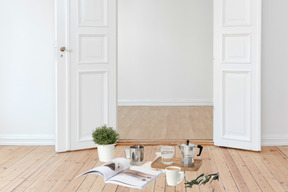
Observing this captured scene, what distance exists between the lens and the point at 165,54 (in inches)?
326

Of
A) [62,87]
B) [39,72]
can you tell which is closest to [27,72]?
[39,72]

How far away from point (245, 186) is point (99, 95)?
6.59 ft

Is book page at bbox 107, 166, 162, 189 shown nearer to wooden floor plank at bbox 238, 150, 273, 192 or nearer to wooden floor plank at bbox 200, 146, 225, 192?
→ wooden floor plank at bbox 200, 146, 225, 192

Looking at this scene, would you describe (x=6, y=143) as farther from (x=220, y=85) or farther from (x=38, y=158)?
(x=220, y=85)

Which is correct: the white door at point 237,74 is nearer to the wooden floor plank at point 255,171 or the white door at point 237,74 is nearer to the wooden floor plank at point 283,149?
the wooden floor plank at point 255,171

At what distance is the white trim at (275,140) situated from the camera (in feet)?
16.8

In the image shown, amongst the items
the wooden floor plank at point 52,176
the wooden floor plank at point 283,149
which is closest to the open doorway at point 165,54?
the wooden floor plank at point 283,149

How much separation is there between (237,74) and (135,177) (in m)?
2.82

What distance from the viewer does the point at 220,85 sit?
496 cm

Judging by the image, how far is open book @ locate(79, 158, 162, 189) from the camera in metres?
2.26

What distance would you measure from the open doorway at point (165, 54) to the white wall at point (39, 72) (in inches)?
118

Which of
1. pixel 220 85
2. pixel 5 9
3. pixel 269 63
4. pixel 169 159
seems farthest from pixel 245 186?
pixel 5 9

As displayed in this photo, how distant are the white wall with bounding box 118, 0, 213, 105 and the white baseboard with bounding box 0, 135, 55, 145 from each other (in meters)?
3.40

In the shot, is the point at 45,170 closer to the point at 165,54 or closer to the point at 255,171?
the point at 255,171
